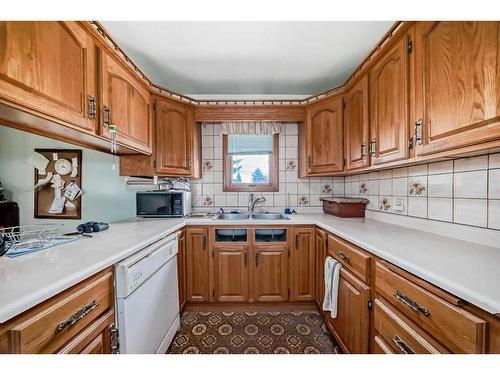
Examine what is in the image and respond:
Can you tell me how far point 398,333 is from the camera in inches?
32.7

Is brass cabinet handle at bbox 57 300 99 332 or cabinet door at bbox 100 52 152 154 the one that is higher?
cabinet door at bbox 100 52 152 154

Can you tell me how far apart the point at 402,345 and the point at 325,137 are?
169 cm

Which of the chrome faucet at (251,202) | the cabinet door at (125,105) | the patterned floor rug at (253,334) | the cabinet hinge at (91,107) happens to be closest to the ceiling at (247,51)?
the cabinet door at (125,105)

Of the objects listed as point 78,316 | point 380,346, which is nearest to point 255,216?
point 380,346

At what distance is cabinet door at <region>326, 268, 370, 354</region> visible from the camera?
42.2 inches

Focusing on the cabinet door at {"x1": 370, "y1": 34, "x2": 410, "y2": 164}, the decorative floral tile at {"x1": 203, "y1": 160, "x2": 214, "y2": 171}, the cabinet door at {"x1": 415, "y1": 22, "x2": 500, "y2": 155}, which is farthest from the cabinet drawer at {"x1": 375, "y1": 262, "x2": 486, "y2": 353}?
the decorative floral tile at {"x1": 203, "y1": 160, "x2": 214, "y2": 171}

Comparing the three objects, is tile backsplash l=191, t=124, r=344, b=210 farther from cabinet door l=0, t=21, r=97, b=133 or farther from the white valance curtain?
cabinet door l=0, t=21, r=97, b=133

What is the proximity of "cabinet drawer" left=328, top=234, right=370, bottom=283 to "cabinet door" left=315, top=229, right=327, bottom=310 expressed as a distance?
131 mm

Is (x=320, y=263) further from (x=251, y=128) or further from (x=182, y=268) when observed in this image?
(x=251, y=128)

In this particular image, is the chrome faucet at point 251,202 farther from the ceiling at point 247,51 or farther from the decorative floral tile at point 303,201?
the ceiling at point 247,51

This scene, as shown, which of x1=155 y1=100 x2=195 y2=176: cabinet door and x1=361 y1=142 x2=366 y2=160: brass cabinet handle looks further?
x1=155 y1=100 x2=195 y2=176: cabinet door
